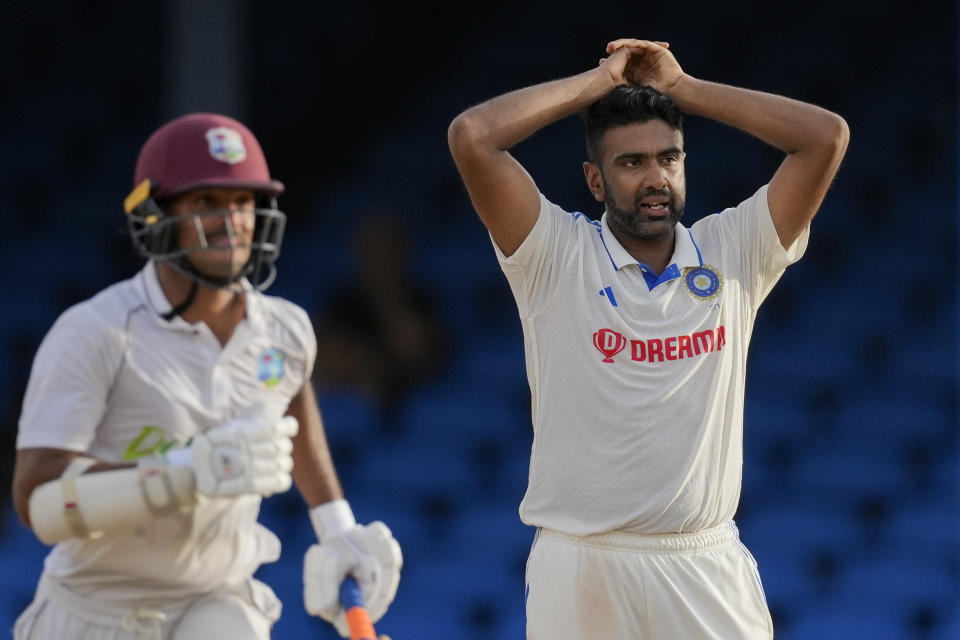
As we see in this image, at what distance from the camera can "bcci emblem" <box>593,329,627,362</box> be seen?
9.53 ft

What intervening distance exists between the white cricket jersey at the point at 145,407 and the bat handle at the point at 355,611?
20 cm

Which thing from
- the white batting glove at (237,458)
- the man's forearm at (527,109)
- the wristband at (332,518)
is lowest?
the wristband at (332,518)

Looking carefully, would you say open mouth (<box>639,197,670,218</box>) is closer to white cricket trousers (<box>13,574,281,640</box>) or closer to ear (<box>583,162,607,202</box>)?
ear (<box>583,162,607,202</box>)

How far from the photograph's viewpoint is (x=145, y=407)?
307cm

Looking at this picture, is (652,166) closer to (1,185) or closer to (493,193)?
(493,193)

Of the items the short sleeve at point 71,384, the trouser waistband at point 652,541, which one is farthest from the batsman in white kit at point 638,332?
the short sleeve at point 71,384

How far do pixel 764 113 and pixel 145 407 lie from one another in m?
1.25

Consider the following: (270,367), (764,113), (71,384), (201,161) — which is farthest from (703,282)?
(71,384)

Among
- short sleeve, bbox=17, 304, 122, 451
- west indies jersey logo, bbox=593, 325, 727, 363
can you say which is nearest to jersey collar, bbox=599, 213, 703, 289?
west indies jersey logo, bbox=593, 325, 727, 363

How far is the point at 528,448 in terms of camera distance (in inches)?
278

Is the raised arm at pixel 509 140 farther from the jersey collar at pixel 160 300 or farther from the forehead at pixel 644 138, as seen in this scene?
the jersey collar at pixel 160 300

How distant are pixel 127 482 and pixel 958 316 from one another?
200 inches

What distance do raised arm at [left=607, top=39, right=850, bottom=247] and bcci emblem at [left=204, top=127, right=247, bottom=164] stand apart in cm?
77

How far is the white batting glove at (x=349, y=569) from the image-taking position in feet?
10.5
